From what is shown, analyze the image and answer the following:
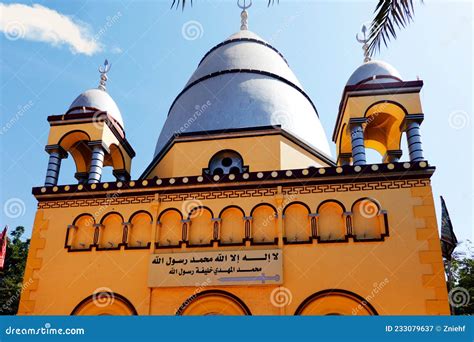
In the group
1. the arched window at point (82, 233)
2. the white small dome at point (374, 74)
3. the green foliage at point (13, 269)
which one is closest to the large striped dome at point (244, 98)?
the white small dome at point (374, 74)

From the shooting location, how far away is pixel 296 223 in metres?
9.55

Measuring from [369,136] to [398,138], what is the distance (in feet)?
2.56

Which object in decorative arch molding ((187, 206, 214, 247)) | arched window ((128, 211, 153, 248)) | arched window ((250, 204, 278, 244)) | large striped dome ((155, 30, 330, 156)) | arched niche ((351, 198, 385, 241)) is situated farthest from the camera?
large striped dome ((155, 30, 330, 156))

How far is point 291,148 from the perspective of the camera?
11.3 metres

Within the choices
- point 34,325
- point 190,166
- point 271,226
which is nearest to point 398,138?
point 271,226

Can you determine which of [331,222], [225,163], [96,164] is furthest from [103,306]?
[331,222]

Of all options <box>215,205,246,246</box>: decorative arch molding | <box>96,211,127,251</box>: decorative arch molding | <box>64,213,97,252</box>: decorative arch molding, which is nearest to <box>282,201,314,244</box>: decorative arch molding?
<box>215,205,246,246</box>: decorative arch molding

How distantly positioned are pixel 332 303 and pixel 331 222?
1.67m

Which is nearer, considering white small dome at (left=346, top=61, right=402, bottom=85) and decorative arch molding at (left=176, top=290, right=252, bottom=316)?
decorative arch molding at (left=176, top=290, right=252, bottom=316)

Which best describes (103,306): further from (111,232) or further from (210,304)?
(210,304)

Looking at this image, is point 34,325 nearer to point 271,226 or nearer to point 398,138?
point 271,226

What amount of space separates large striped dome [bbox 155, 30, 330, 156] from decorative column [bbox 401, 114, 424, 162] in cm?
258

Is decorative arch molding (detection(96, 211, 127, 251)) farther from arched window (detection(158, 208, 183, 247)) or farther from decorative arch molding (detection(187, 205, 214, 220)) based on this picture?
decorative arch molding (detection(187, 205, 214, 220))

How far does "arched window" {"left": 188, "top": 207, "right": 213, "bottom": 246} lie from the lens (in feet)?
31.7
